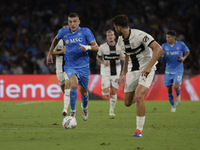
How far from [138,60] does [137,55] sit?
0.35 feet

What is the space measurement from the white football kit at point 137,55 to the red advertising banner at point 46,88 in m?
10.8

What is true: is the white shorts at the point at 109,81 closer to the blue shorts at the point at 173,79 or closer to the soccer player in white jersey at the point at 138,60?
the blue shorts at the point at 173,79

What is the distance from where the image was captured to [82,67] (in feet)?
32.0

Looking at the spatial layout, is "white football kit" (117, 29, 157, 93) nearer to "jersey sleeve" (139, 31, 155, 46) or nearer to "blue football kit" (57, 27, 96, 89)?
"jersey sleeve" (139, 31, 155, 46)

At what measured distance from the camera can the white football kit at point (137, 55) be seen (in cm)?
757

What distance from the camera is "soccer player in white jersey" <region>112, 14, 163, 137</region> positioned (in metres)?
7.37

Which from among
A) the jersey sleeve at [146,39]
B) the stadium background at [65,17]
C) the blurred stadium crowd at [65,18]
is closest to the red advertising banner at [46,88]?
the stadium background at [65,17]

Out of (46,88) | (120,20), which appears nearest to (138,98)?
(120,20)

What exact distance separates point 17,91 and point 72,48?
988cm

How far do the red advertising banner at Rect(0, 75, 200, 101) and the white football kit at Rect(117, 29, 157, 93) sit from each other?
10756 mm

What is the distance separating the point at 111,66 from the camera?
1314 centimetres

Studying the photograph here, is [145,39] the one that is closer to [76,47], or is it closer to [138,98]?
[138,98]

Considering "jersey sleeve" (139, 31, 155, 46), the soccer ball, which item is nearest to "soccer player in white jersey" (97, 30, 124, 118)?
the soccer ball

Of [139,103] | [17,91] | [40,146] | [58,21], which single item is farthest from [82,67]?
[58,21]
